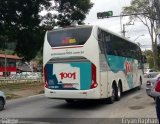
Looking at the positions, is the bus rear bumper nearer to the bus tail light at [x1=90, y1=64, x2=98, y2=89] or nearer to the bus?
the bus

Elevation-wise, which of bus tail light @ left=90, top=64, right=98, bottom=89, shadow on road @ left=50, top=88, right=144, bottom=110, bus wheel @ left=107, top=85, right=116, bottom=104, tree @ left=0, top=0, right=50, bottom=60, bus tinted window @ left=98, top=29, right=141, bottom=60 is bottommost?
shadow on road @ left=50, top=88, right=144, bottom=110

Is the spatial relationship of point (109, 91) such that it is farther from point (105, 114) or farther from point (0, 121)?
point (0, 121)

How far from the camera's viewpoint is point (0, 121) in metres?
12.2

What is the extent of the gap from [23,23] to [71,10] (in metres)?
4.48

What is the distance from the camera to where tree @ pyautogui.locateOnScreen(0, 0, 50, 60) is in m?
29.3

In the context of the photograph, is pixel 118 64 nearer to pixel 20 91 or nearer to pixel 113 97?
pixel 113 97

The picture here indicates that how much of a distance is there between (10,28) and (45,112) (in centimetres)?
1636

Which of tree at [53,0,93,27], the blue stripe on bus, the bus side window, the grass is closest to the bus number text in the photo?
the bus side window

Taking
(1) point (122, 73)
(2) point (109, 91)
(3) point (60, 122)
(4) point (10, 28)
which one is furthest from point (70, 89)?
(4) point (10, 28)

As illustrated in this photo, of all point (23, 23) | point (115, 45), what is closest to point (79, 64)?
point (115, 45)

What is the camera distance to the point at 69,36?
15.7m

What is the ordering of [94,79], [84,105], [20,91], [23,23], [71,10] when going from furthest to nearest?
1. [71,10]
2. [23,23]
3. [20,91]
4. [84,105]
5. [94,79]

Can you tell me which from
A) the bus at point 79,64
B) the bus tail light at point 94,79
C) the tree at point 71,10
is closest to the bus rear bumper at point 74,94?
the bus at point 79,64

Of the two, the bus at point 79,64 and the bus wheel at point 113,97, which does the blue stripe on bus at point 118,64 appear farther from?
the bus wheel at point 113,97
